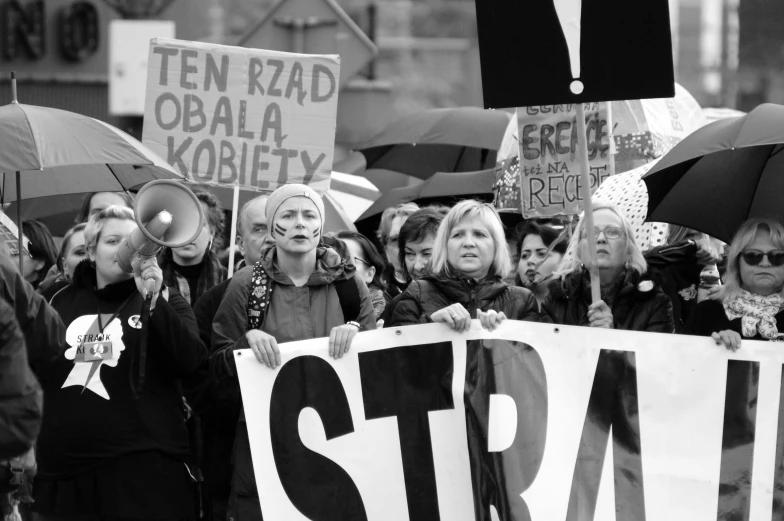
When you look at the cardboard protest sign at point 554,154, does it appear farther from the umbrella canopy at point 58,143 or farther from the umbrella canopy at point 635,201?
the umbrella canopy at point 58,143

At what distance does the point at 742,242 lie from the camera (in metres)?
5.61

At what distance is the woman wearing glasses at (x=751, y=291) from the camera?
549 centimetres

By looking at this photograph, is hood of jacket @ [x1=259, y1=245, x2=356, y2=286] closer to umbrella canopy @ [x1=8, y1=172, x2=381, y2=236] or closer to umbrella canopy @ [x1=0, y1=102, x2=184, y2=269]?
umbrella canopy @ [x1=0, y1=102, x2=184, y2=269]

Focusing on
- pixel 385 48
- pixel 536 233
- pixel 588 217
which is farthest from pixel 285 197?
pixel 385 48

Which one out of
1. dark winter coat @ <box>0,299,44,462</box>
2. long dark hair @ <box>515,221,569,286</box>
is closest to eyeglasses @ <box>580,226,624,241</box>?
long dark hair @ <box>515,221,569,286</box>

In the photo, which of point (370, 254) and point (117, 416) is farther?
point (370, 254)

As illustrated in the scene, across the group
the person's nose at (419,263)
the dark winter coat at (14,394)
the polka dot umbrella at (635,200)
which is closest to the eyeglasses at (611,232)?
the polka dot umbrella at (635,200)

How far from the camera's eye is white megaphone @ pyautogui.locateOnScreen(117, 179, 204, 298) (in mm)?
5418

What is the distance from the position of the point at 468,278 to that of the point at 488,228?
0.22 meters

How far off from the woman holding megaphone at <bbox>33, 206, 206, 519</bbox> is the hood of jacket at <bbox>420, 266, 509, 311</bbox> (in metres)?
0.95

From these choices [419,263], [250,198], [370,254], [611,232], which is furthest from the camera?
[250,198]

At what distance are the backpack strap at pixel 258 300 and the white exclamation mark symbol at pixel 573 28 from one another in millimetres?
1357

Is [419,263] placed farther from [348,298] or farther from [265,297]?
[265,297]

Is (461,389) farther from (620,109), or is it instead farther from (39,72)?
(39,72)
